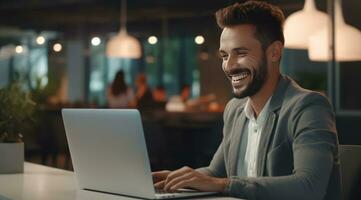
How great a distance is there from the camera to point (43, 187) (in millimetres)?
2490

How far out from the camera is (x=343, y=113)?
592 cm

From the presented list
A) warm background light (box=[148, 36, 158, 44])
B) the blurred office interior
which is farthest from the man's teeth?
warm background light (box=[148, 36, 158, 44])

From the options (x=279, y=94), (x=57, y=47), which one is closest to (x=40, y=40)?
(x=57, y=47)

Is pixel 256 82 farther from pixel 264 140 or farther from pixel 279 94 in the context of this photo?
pixel 264 140

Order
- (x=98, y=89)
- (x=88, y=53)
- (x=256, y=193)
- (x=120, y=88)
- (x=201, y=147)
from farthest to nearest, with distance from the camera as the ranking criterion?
(x=88, y=53) < (x=98, y=89) < (x=120, y=88) < (x=201, y=147) < (x=256, y=193)

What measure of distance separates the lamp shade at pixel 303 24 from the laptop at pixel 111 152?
3.35 m

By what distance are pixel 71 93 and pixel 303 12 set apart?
588 cm

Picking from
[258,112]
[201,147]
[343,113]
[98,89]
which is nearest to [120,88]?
[98,89]

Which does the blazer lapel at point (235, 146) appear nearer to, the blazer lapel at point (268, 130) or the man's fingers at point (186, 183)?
the blazer lapel at point (268, 130)

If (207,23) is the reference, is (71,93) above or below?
below

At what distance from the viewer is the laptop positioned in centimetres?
204

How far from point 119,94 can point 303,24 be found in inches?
157

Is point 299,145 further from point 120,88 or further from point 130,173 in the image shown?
point 120,88

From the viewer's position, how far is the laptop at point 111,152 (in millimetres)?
2037
